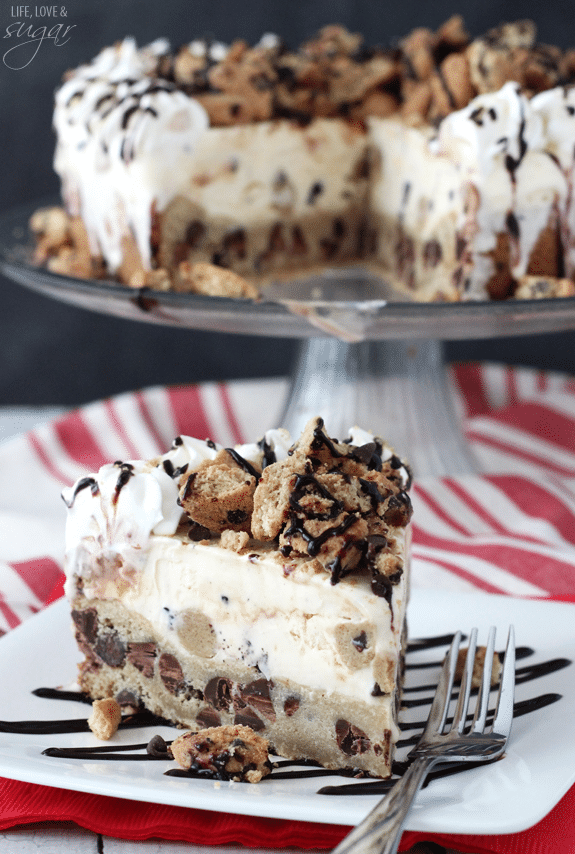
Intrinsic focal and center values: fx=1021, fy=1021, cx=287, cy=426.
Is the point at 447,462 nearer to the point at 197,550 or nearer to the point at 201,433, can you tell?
the point at 201,433

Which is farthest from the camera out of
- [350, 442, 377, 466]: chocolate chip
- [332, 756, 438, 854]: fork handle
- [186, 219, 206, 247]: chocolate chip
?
[186, 219, 206, 247]: chocolate chip

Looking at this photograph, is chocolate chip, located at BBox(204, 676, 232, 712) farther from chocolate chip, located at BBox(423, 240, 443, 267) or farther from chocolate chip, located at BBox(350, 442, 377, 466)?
chocolate chip, located at BBox(423, 240, 443, 267)

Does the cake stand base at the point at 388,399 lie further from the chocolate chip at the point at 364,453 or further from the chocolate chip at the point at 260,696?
the chocolate chip at the point at 260,696

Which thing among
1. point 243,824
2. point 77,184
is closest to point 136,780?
point 243,824

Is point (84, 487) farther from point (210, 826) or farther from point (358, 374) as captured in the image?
Result: point (358, 374)

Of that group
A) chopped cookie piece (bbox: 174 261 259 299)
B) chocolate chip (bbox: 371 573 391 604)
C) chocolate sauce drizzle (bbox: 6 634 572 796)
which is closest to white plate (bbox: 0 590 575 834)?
chocolate sauce drizzle (bbox: 6 634 572 796)

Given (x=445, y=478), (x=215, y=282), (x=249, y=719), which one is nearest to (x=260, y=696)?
(x=249, y=719)

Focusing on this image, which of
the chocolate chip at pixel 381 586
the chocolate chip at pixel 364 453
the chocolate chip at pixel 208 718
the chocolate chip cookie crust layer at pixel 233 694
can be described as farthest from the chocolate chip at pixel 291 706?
the chocolate chip at pixel 364 453
